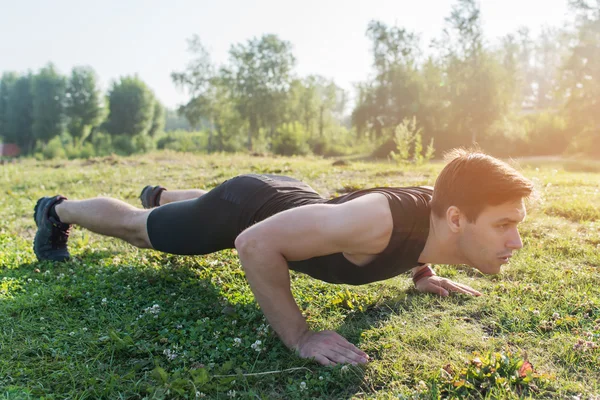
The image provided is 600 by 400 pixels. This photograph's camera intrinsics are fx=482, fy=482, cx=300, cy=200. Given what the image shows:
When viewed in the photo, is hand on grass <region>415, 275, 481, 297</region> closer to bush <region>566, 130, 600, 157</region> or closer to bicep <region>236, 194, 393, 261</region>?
bicep <region>236, 194, 393, 261</region>

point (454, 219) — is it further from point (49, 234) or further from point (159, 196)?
point (49, 234)

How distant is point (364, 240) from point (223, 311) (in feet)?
4.36

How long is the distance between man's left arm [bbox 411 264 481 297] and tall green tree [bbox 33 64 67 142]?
2551 inches

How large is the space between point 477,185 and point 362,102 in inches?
1613

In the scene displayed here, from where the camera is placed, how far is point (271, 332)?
9.93 ft

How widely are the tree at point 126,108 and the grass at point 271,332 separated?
56.8m

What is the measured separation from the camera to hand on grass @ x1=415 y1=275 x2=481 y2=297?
358 centimetres

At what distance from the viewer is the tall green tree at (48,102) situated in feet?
193

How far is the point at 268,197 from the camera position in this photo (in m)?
3.39

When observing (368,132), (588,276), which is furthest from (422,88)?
(588,276)

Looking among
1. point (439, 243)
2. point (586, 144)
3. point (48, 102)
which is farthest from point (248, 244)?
point (48, 102)

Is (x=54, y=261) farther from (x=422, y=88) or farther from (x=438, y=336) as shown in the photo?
(x=422, y=88)

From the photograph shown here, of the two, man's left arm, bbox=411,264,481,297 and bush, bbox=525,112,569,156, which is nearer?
man's left arm, bbox=411,264,481,297

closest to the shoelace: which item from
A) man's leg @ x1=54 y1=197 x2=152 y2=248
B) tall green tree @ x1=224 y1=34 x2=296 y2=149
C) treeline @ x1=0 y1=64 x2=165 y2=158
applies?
man's leg @ x1=54 y1=197 x2=152 y2=248
